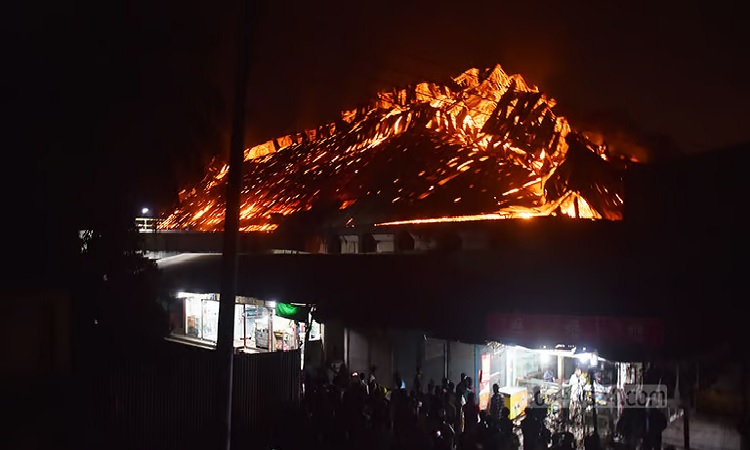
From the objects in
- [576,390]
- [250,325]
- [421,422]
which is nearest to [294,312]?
[250,325]

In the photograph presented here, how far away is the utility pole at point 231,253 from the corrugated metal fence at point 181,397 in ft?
0.83

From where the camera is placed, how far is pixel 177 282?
1436cm

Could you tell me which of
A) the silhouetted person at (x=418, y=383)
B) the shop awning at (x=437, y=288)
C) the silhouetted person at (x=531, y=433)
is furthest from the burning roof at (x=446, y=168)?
the silhouetted person at (x=531, y=433)

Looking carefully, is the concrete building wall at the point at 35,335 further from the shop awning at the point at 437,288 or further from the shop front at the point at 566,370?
the shop front at the point at 566,370

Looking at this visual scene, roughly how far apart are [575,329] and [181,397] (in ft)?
22.1

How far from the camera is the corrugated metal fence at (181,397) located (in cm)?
918

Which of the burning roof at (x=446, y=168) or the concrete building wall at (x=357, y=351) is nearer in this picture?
the concrete building wall at (x=357, y=351)

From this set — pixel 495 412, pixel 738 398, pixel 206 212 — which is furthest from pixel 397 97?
pixel 738 398

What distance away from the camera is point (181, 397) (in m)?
9.98

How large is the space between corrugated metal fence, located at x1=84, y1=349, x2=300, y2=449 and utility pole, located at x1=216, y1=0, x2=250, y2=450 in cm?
25

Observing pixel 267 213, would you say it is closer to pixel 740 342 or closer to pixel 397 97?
pixel 397 97

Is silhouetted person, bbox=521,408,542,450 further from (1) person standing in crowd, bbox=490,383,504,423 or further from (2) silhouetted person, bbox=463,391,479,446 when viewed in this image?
(1) person standing in crowd, bbox=490,383,504,423

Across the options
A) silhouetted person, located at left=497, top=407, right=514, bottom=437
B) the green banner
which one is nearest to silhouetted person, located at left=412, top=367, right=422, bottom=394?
silhouetted person, located at left=497, top=407, right=514, bottom=437

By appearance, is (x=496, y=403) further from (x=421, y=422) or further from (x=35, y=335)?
(x=35, y=335)
